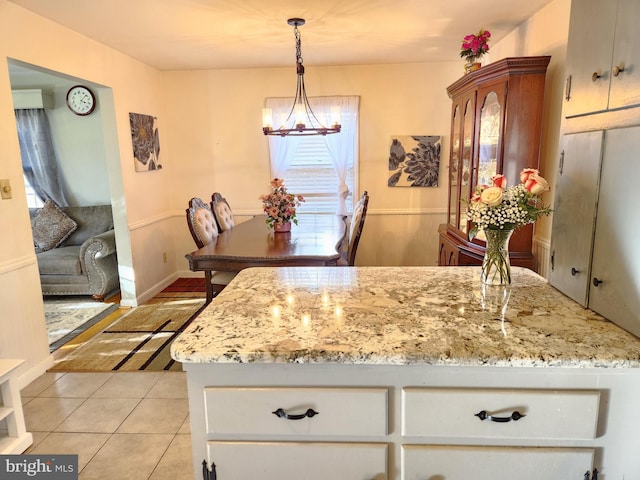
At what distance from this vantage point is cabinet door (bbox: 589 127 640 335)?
115cm

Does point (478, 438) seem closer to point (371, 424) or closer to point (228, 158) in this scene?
point (371, 424)

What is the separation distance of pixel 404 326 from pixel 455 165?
2696 millimetres

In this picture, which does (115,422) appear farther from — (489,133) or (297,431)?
(489,133)

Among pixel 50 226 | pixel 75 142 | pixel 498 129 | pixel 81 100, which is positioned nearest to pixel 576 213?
pixel 498 129

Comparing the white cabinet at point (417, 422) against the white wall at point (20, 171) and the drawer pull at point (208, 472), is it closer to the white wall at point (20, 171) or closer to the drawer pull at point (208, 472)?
the drawer pull at point (208, 472)

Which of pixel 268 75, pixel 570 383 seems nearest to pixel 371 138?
pixel 268 75

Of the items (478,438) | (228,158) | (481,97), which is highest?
(481,97)

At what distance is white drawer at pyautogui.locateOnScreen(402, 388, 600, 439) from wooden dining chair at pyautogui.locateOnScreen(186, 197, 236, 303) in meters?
2.16

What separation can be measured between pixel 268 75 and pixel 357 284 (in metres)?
3.67

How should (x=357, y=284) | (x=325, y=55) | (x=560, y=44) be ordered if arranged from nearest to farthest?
(x=357, y=284) → (x=560, y=44) → (x=325, y=55)

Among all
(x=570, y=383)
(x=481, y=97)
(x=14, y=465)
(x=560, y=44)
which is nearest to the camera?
(x=570, y=383)

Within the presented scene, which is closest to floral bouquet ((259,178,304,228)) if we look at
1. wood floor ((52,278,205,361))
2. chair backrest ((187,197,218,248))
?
chair backrest ((187,197,218,248))

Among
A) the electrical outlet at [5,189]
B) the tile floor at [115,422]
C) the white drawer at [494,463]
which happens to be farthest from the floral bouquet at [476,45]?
the electrical outlet at [5,189]

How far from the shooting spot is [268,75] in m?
4.68
